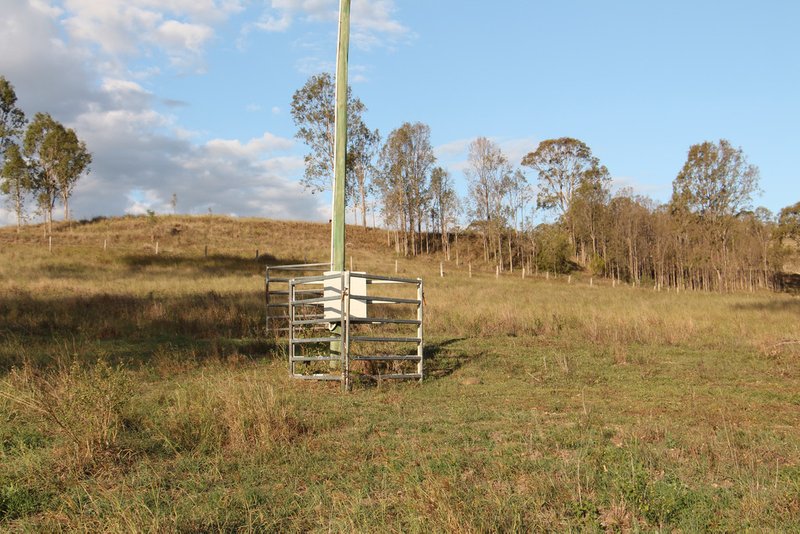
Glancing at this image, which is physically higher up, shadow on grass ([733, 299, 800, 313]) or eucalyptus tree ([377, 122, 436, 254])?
eucalyptus tree ([377, 122, 436, 254])

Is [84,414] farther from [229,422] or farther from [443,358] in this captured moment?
[443,358]

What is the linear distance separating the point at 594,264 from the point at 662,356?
4947 centimetres

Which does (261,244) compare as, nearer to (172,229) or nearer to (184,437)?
(172,229)

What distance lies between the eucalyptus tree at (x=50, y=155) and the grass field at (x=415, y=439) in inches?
1846

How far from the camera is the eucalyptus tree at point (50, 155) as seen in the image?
53469 millimetres

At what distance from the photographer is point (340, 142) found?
12078mm

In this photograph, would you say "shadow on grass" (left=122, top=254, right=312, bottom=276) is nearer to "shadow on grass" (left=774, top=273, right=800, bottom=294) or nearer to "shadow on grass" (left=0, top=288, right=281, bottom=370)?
"shadow on grass" (left=0, top=288, right=281, bottom=370)

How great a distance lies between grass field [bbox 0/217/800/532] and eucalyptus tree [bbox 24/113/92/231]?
154ft

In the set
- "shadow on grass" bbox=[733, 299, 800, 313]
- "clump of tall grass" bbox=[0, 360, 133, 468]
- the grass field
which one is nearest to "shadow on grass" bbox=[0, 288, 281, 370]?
the grass field

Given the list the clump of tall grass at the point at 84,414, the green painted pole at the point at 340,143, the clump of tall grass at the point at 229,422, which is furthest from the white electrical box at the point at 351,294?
the clump of tall grass at the point at 84,414

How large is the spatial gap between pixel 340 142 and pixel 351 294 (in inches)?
135

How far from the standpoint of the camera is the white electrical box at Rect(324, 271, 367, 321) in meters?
10.6

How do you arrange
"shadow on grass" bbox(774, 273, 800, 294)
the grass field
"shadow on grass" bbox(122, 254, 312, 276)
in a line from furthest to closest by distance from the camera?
"shadow on grass" bbox(774, 273, 800, 294)
"shadow on grass" bbox(122, 254, 312, 276)
the grass field

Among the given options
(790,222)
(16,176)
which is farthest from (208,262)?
(790,222)
